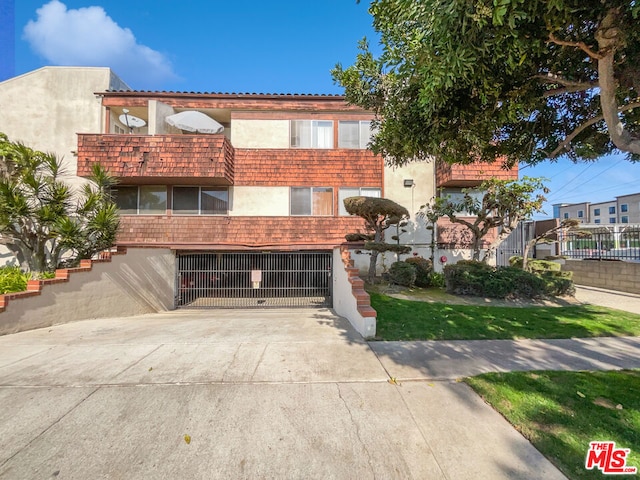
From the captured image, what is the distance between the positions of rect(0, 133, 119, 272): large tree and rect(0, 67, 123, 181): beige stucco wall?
12.8ft

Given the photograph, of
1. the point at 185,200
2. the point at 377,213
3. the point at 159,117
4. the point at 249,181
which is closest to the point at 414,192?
the point at 377,213

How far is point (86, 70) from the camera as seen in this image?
1201cm

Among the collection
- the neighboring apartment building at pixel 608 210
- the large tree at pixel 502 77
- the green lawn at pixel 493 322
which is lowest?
the green lawn at pixel 493 322

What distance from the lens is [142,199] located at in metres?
11.6

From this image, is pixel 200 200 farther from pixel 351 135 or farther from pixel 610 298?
pixel 610 298

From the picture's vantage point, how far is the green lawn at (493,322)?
5.48 m

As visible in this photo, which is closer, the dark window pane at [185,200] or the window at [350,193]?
the dark window pane at [185,200]

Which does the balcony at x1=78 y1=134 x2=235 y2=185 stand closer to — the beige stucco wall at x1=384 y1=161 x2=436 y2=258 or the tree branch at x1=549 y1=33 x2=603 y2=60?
the beige stucco wall at x1=384 y1=161 x2=436 y2=258

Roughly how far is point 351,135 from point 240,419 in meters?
11.4

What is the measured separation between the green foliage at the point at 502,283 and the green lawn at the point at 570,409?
4.69 metres

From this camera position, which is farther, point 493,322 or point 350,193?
point 350,193

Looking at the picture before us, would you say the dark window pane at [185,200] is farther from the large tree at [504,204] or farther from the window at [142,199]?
the large tree at [504,204]

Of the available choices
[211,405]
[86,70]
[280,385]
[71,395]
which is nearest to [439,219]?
[280,385]

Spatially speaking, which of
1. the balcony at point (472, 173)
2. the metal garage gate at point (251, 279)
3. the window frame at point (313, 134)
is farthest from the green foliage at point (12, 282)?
the balcony at point (472, 173)
